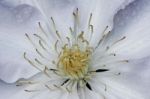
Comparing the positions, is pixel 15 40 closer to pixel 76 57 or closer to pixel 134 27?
pixel 76 57

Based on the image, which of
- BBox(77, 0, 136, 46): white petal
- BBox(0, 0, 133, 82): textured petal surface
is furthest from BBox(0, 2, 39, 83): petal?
BBox(77, 0, 136, 46): white petal

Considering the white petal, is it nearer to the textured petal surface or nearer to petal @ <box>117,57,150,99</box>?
the textured petal surface

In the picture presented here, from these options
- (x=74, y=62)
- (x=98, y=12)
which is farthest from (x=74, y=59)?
(x=98, y=12)

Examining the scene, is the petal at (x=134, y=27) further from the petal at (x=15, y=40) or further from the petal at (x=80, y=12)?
the petal at (x=15, y=40)

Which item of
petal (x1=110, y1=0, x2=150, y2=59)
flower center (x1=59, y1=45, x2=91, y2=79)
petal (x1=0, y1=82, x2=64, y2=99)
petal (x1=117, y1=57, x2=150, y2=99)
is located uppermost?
petal (x1=110, y1=0, x2=150, y2=59)

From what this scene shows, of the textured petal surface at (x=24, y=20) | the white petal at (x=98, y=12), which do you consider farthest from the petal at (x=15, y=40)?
the white petal at (x=98, y=12)

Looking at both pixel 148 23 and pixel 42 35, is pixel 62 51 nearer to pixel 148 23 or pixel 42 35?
pixel 42 35
